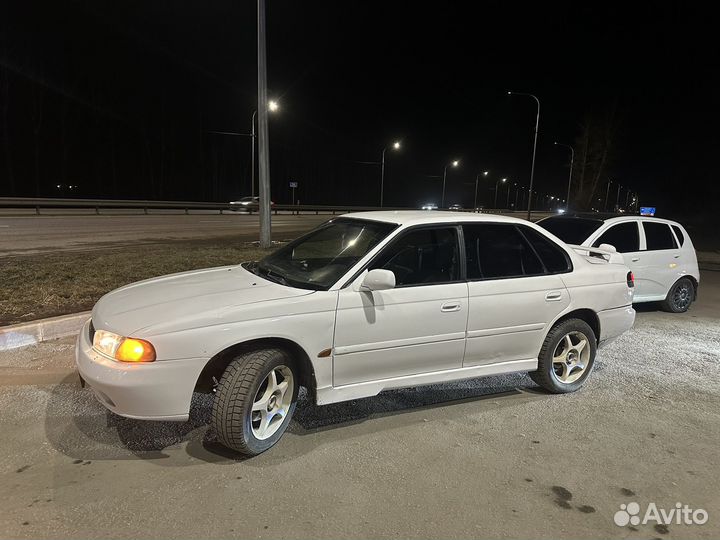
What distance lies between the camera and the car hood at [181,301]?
10.9 ft

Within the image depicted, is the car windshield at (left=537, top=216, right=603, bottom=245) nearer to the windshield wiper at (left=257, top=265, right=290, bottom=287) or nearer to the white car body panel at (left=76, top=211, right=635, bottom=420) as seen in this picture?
the white car body panel at (left=76, top=211, right=635, bottom=420)

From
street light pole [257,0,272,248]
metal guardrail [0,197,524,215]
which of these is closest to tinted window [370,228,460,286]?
street light pole [257,0,272,248]

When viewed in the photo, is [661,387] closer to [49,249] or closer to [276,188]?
[49,249]

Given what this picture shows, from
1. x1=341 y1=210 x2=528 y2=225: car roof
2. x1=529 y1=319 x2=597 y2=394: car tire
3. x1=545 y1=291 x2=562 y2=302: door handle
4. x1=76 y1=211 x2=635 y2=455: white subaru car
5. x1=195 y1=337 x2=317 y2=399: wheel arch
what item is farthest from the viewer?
x1=529 y1=319 x2=597 y2=394: car tire

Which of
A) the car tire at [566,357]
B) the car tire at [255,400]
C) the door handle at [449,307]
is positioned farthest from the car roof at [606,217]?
the car tire at [255,400]

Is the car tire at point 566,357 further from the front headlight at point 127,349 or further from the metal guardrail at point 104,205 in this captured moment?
the metal guardrail at point 104,205

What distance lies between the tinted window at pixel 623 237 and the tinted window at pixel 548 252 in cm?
321

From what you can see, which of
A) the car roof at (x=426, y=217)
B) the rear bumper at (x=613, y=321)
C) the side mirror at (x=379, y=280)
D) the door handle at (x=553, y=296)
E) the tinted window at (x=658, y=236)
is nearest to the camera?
the side mirror at (x=379, y=280)

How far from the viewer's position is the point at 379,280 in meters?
3.60

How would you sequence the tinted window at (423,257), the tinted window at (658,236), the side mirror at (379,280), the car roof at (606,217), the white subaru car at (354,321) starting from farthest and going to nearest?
the tinted window at (658,236), the car roof at (606,217), the tinted window at (423,257), the side mirror at (379,280), the white subaru car at (354,321)

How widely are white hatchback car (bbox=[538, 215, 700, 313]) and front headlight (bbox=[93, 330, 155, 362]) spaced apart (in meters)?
6.24

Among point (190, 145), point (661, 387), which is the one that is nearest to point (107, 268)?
point (661, 387)

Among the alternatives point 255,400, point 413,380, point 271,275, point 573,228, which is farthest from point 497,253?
point 573,228

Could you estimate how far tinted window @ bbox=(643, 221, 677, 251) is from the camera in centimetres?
796
